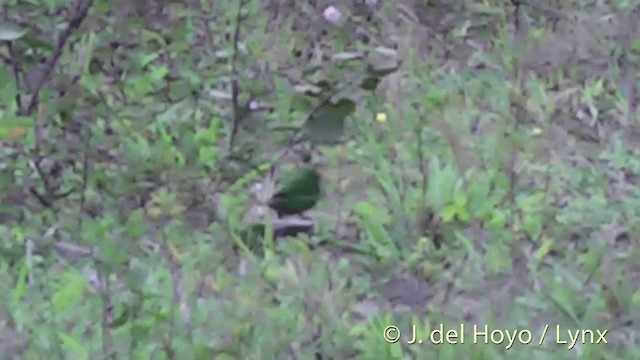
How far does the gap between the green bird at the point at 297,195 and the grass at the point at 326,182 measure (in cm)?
6

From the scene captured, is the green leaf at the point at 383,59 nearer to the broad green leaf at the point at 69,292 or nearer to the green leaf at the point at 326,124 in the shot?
the green leaf at the point at 326,124

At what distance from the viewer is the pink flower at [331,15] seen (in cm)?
457

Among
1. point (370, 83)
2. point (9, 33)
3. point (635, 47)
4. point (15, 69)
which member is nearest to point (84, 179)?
point (9, 33)

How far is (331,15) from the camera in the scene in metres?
4.57

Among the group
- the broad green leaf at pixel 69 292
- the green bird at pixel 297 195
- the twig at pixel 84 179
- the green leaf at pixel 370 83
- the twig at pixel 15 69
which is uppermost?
the green leaf at pixel 370 83

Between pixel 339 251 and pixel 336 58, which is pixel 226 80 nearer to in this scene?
pixel 336 58

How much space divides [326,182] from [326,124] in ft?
0.53

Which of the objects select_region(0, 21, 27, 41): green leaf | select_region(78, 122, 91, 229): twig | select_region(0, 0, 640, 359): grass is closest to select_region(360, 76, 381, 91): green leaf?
select_region(0, 0, 640, 359): grass

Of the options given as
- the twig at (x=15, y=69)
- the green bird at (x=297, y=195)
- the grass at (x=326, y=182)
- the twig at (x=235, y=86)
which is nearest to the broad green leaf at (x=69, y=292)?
the grass at (x=326, y=182)

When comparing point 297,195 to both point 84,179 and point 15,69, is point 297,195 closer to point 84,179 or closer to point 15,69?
point 84,179

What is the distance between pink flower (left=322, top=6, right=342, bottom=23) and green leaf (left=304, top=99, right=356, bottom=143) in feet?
2.92

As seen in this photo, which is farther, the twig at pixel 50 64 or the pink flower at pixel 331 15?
the pink flower at pixel 331 15

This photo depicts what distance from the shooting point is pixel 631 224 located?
3.43 meters

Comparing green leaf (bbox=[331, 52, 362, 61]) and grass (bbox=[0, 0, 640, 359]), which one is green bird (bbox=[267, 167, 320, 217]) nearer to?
grass (bbox=[0, 0, 640, 359])
